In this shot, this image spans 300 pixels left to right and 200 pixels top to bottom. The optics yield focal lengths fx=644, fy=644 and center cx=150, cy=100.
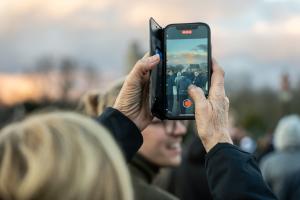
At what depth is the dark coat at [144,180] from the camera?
3.02m

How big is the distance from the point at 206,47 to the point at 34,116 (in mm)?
Answer: 907

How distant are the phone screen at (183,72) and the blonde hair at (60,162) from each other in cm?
78

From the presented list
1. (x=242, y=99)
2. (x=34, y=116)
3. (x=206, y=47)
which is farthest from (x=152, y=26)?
(x=242, y=99)

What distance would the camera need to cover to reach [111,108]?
8.01 feet

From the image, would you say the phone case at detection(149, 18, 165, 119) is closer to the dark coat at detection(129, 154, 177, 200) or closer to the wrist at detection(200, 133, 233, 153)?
the wrist at detection(200, 133, 233, 153)

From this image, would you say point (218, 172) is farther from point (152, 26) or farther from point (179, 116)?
point (152, 26)

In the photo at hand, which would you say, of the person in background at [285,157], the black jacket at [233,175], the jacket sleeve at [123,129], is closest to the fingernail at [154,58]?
the jacket sleeve at [123,129]

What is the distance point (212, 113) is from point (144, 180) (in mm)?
1151

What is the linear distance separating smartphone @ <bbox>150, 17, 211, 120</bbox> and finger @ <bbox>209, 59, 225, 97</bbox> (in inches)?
0.9

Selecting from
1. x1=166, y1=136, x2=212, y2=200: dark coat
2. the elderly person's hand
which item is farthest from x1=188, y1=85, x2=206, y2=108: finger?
x1=166, y1=136, x2=212, y2=200: dark coat

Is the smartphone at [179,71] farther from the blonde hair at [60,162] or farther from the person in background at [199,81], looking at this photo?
the blonde hair at [60,162]

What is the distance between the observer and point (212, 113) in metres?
2.14

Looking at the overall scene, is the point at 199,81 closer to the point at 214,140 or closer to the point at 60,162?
the point at 214,140

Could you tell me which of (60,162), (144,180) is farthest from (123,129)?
(60,162)
